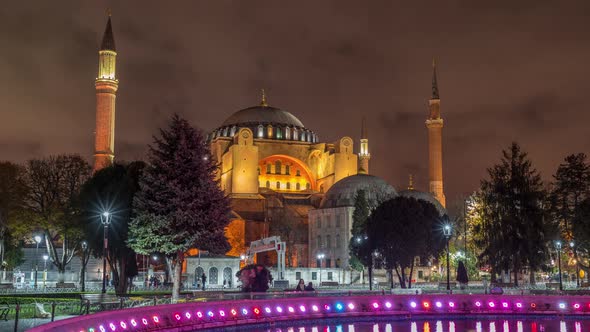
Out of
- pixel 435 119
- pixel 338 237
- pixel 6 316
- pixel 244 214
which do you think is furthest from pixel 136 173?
pixel 435 119

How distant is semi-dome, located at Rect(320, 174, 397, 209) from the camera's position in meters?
77.2

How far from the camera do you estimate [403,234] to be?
48375 mm

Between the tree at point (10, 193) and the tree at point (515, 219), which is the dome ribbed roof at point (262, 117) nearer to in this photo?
the tree at point (10, 193)

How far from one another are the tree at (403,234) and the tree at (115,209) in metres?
17.6

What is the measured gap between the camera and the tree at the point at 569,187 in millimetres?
46188

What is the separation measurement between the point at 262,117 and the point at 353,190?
30.1 meters

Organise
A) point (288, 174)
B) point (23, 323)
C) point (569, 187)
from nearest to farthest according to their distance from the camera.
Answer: point (23, 323) < point (569, 187) < point (288, 174)

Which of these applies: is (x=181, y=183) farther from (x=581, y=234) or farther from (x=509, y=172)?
(x=581, y=234)

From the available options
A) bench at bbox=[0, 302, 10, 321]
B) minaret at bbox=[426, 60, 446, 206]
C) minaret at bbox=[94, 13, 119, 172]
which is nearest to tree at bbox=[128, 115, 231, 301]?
bench at bbox=[0, 302, 10, 321]

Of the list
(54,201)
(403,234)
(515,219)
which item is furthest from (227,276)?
(515,219)

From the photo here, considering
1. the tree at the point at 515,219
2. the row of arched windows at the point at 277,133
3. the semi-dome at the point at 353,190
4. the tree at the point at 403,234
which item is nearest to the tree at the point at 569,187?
the tree at the point at 515,219

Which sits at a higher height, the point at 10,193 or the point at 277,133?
the point at 277,133

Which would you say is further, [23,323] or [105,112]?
[105,112]

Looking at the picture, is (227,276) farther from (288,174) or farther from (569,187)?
(288,174)
